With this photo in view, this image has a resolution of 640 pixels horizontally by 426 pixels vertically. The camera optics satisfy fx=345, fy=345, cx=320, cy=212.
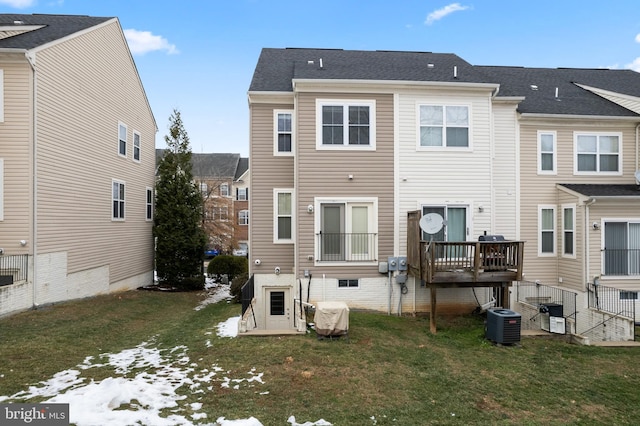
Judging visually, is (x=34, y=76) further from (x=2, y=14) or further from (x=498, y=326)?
(x=498, y=326)

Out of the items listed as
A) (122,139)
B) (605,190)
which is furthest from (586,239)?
(122,139)

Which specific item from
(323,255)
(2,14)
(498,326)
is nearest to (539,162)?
(498,326)

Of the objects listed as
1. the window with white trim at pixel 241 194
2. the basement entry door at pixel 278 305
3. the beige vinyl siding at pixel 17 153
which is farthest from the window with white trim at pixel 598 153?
the window with white trim at pixel 241 194

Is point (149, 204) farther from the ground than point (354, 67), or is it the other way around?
point (354, 67)

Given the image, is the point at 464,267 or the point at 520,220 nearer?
the point at 464,267

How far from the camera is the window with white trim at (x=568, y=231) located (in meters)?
11.9

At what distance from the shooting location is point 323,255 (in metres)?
10.7

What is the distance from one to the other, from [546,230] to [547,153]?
2847 mm

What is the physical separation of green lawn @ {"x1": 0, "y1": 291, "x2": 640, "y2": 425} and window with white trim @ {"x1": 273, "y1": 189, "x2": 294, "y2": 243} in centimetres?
326

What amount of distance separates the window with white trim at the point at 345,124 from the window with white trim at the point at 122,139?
1044cm

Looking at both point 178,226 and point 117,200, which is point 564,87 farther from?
point 117,200

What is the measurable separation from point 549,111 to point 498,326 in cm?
883

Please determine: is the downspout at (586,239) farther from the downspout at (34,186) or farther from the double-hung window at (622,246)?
the downspout at (34,186)

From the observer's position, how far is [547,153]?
12742mm
